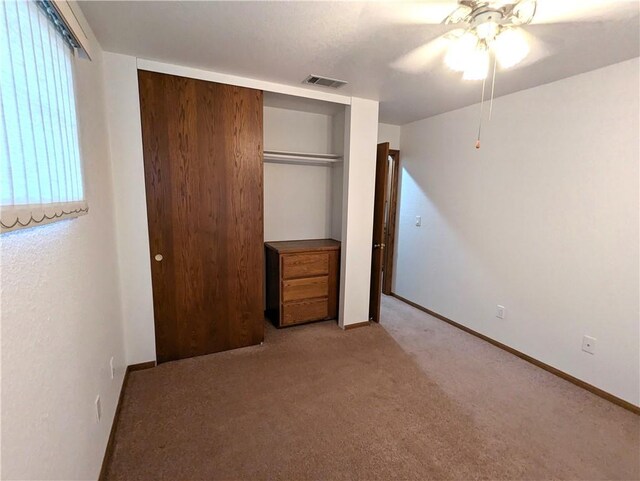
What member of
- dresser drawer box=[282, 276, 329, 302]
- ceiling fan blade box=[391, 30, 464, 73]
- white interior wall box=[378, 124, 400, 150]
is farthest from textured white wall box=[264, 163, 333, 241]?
ceiling fan blade box=[391, 30, 464, 73]

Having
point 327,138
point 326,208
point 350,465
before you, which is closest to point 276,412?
point 350,465

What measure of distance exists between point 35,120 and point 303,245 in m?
2.58

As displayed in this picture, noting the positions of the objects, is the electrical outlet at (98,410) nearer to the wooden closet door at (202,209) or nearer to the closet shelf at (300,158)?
the wooden closet door at (202,209)

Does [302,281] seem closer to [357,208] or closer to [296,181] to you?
[357,208]

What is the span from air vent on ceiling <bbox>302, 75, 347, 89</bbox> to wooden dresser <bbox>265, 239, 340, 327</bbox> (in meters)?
1.55

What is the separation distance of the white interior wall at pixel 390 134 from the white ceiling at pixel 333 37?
1467 mm

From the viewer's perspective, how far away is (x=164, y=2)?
5.12ft

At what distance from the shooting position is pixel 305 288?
330 cm

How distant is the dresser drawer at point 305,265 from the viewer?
10.4 ft

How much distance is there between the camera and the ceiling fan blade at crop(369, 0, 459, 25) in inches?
59.7

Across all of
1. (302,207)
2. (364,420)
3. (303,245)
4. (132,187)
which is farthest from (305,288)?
(132,187)

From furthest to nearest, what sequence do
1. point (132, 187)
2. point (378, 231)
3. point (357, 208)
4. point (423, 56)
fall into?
point (378, 231)
point (357, 208)
point (132, 187)
point (423, 56)

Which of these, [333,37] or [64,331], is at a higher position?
[333,37]

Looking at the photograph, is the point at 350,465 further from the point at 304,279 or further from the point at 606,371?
the point at 606,371
